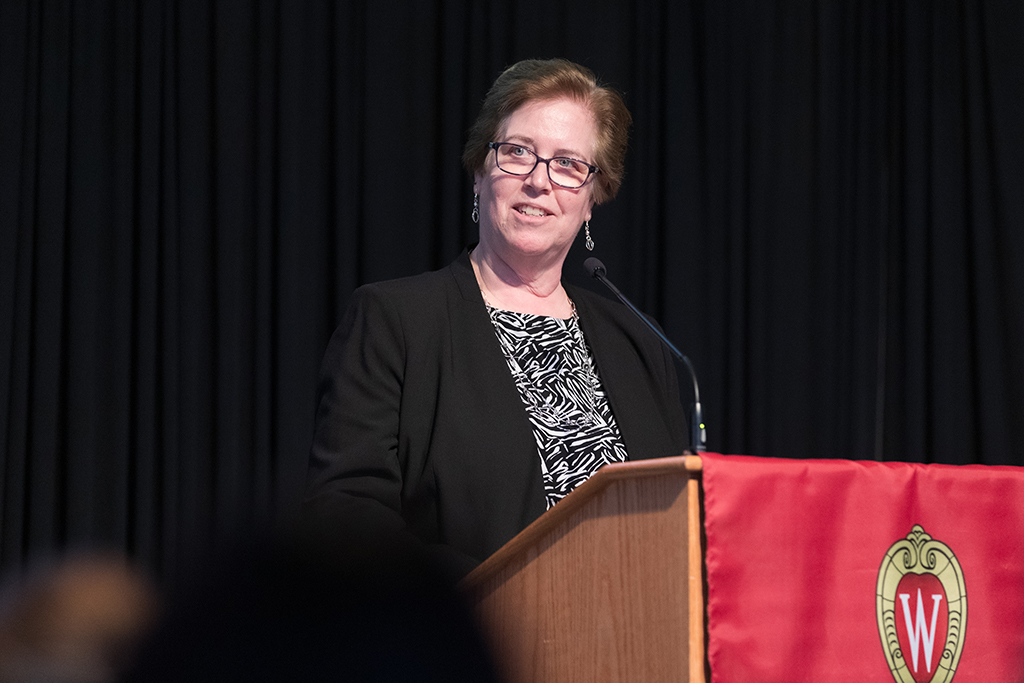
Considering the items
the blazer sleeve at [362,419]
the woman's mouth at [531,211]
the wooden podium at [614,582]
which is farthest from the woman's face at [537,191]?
the wooden podium at [614,582]

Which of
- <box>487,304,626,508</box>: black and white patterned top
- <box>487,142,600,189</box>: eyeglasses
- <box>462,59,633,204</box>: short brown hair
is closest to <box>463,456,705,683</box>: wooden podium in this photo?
<box>487,304,626,508</box>: black and white patterned top

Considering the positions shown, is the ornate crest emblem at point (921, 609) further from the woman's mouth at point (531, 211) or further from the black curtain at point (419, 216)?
the black curtain at point (419, 216)

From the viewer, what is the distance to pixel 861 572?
0.99 m

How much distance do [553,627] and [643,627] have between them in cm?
18

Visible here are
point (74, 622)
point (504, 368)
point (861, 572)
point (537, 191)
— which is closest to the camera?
point (74, 622)

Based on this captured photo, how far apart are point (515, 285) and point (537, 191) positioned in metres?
0.21

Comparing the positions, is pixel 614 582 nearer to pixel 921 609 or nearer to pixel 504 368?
pixel 921 609

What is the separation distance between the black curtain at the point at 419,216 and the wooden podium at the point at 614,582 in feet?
6.21

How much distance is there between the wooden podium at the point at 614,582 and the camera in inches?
37.4

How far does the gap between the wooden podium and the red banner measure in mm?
29

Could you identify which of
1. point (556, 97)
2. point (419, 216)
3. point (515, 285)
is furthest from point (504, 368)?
point (419, 216)

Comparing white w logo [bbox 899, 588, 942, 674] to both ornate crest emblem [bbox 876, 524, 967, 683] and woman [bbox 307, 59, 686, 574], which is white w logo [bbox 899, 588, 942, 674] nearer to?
ornate crest emblem [bbox 876, 524, 967, 683]

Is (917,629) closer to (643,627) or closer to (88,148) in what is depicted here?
(643,627)

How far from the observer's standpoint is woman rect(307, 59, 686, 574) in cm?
165
